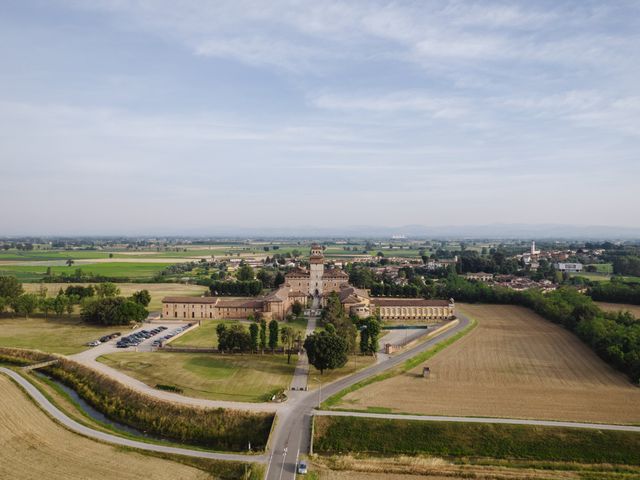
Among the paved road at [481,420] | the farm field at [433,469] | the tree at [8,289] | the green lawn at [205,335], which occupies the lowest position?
the farm field at [433,469]

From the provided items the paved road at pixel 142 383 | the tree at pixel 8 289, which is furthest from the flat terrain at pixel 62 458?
the tree at pixel 8 289

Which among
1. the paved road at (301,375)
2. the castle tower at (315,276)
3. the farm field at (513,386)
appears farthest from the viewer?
the castle tower at (315,276)

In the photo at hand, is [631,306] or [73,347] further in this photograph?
[631,306]

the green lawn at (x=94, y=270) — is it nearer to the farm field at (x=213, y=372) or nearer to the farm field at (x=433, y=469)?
the farm field at (x=213, y=372)

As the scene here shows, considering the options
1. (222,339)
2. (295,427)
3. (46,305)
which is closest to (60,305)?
(46,305)

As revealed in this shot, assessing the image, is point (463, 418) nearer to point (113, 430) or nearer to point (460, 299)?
point (113, 430)

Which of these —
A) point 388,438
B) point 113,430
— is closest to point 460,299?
point 388,438

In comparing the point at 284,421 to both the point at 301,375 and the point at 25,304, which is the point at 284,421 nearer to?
the point at 301,375
